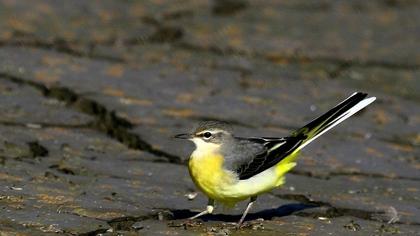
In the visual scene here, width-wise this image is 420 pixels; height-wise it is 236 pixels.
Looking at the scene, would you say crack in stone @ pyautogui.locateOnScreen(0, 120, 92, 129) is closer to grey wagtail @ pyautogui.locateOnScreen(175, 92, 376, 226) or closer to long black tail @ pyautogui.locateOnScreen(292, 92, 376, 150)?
grey wagtail @ pyautogui.locateOnScreen(175, 92, 376, 226)

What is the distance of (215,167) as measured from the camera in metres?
5.50

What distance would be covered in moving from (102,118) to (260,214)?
1.89m

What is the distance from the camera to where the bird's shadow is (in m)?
5.52

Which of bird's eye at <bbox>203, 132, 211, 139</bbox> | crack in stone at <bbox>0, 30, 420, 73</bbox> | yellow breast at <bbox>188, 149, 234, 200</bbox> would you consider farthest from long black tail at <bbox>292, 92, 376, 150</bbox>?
crack in stone at <bbox>0, 30, 420, 73</bbox>

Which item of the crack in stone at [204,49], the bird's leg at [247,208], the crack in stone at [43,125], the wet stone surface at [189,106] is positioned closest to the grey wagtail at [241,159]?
the bird's leg at [247,208]

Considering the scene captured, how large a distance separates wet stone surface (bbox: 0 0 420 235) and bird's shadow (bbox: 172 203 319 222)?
2 centimetres

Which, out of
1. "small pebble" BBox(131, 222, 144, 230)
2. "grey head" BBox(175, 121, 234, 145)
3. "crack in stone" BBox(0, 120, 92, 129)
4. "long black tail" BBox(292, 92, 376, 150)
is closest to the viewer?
"small pebble" BBox(131, 222, 144, 230)

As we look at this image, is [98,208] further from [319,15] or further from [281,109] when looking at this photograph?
[319,15]

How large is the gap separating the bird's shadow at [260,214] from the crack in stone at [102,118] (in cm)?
→ 101

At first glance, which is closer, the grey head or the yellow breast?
the yellow breast

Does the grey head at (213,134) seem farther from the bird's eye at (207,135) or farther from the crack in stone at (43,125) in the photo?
the crack in stone at (43,125)

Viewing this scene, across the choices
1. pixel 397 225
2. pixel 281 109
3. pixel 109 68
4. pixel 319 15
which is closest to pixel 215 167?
pixel 397 225

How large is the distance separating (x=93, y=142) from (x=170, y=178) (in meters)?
0.76

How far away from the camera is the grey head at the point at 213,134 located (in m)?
5.78
